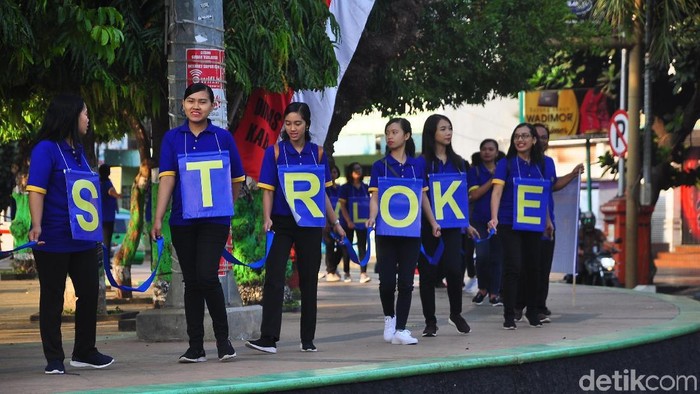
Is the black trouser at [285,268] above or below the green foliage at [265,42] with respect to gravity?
below

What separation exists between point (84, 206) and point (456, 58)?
14338 mm

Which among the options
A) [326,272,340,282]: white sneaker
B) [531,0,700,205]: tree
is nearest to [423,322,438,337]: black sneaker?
[326,272,340,282]: white sneaker

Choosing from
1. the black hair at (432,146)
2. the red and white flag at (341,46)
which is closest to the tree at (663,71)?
the red and white flag at (341,46)

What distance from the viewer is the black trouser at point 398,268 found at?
11.2 m

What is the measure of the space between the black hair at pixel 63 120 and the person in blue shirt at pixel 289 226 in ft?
5.48

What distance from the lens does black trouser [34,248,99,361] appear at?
352 inches

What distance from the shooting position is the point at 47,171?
349 inches

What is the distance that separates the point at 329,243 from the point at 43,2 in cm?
1359

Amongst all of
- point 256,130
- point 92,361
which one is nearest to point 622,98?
point 256,130

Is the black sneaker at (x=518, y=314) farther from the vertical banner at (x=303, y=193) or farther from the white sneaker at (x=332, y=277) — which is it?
the white sneaker at (x=332, y=277)

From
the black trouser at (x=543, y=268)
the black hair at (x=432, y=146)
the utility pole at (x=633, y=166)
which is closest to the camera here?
the black hair at (x=432, y=146)

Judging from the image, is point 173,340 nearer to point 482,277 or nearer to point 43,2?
point 43,2

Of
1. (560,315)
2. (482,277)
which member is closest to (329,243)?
(482,277)

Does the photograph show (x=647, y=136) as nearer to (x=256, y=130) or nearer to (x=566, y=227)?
(x=566, y=227)
